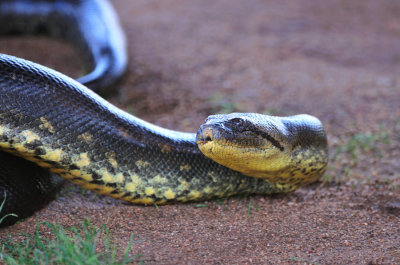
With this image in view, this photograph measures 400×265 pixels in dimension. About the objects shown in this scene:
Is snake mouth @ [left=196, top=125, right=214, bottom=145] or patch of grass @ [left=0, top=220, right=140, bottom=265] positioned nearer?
patch of grass @ [left=0, top=220, right=140, bottom=265]

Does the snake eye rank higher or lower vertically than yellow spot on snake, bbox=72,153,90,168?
higher

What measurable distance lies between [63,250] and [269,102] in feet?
15.8

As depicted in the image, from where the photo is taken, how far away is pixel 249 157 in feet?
13.4

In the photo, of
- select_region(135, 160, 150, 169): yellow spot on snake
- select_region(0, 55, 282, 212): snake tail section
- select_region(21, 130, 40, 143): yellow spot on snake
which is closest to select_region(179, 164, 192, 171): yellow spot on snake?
select_region(0, 55, 282, 212): snake tail section

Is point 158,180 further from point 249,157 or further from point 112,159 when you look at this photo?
point 249,157

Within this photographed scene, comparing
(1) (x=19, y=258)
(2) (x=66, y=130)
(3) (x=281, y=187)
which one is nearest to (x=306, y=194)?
(3) (x=281, y=187)

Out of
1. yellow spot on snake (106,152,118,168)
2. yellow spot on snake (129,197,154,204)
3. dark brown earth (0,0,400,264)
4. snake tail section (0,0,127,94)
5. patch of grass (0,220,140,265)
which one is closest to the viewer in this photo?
patch of grass (0,220,140,265)

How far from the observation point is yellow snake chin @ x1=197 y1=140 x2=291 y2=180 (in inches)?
156

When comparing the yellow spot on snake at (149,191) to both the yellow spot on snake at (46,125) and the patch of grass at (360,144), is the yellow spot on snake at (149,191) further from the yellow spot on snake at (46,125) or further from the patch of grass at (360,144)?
the patch of grass at (360,144)

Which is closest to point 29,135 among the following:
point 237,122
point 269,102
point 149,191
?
point 149,191

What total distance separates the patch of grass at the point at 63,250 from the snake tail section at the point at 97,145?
0.59 m

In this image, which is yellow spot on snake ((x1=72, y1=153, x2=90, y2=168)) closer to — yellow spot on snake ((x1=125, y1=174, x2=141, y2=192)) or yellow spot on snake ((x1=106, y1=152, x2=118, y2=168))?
yellow spot on snake ((x1=106, y1=152, x2=118, y2=168))

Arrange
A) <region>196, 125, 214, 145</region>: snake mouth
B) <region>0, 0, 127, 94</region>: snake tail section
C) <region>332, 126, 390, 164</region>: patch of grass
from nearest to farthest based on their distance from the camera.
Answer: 1. <region>196, 125, 214, 145</region>: snake mouth
2. <region>332, 126, 390, 164</region>: patch of grass
3. <region>0, 0, 127, 94</region>: snake tail section

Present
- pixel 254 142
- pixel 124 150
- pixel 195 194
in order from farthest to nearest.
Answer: pixel 195 194, pixel 124 150, pixel 254 142
